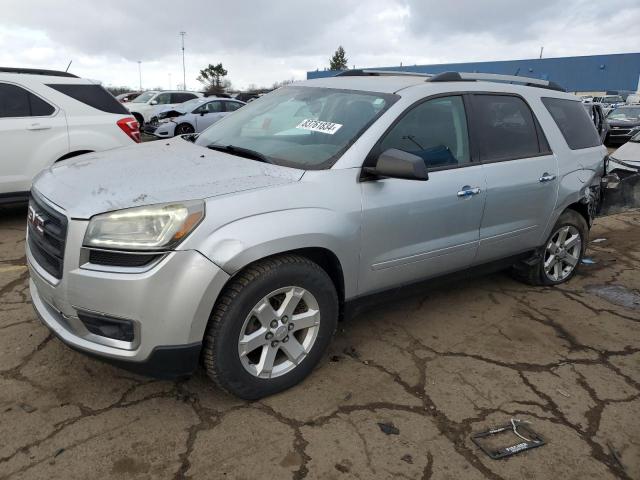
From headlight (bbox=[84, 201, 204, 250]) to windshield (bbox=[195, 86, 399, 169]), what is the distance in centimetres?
79

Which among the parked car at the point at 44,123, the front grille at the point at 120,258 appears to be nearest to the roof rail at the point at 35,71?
the parked car at the point at 44,123

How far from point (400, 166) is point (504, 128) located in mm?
1442

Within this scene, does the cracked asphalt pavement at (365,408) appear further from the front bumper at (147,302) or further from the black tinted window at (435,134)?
the black tinted window at (435,134)

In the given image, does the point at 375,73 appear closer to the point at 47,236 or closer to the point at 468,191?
the point at 468,191

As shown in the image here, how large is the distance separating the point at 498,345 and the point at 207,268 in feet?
7.21

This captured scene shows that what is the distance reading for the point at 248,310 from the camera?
2.43 meters

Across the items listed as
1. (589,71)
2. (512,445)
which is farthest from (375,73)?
(589,71)

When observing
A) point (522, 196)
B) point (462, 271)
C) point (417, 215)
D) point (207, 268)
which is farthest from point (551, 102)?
point (207, 268)

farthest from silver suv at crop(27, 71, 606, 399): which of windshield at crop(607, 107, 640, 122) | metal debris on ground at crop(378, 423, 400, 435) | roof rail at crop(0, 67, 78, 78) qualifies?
windshield at crop(607, 107, 640, 122)

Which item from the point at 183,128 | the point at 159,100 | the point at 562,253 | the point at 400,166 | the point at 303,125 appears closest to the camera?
the point at 400,166

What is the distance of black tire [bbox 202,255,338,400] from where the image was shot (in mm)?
2373

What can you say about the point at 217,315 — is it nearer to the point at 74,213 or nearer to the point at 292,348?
the point at 292,348

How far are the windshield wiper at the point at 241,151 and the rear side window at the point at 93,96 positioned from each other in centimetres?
356

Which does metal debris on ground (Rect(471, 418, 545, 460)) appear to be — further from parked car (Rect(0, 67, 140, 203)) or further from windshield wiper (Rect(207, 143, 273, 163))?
parked car (Rect(0, 67, 140, 203))
